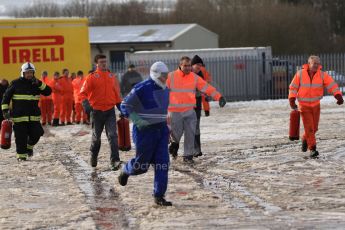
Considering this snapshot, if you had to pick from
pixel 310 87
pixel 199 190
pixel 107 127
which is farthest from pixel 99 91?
pixel 310 87

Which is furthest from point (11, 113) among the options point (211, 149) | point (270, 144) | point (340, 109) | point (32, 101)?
point (340, 109)

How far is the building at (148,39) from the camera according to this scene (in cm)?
5281

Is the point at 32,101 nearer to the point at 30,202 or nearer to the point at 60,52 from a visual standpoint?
the point at 30,202

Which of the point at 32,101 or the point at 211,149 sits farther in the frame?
the point at 211,149

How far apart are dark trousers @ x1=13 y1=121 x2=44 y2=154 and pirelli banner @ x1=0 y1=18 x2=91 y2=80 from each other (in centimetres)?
970

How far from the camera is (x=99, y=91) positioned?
41.4ft

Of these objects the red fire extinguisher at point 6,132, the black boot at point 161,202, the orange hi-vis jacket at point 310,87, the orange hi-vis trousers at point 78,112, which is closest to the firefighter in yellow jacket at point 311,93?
the orange hi-vis jacket at point 310,87

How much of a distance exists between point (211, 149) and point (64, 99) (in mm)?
9926

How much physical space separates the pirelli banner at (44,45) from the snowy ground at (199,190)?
25.7ft

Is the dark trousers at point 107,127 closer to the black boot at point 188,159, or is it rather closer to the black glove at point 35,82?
the black boot at point 188,159

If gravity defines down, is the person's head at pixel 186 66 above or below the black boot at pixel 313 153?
above

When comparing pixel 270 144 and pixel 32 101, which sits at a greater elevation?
pixel 32 101

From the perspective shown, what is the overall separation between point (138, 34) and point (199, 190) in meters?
45.3

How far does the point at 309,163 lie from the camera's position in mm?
12594
